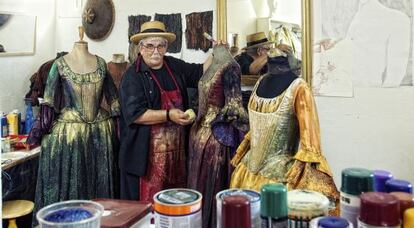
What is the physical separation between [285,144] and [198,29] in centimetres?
145

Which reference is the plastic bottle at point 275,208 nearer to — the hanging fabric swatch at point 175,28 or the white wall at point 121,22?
the white wall at point 121,22

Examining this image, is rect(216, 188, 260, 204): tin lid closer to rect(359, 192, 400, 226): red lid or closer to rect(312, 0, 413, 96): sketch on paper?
rect(359, 192, 400, 226): red lid

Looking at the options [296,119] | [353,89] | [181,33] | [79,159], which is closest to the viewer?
[296,119]

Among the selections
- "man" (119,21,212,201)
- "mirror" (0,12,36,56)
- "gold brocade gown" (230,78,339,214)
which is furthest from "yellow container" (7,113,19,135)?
"gold brocade gown" (230,78,339,214)

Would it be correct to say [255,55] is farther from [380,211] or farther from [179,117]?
[380,211]

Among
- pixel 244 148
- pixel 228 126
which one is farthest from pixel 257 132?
pixel 228 126

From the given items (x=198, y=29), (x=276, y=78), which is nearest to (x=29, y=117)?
(x=198, y=29)

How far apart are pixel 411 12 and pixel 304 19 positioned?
47 cm

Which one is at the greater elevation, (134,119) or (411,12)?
(411,12)

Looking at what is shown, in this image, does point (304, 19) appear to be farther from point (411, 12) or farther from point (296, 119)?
point (296, 119)

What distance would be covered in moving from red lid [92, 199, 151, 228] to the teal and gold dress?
4.40ft

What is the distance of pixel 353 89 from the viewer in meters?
1.80

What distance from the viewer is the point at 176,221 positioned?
748 mm

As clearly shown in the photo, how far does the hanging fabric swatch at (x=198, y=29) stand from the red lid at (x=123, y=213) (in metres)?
1.79
